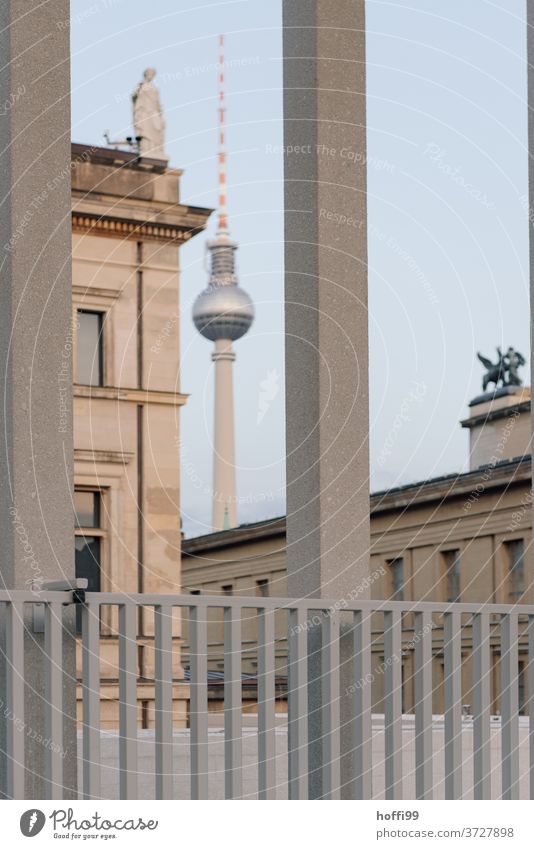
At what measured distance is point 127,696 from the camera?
4.52 metres

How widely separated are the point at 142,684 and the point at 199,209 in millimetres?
11178

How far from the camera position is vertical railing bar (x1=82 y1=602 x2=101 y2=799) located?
447 centimetres

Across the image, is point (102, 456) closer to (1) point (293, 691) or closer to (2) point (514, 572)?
(2) point (514, 572)

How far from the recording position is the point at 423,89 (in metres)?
6.88

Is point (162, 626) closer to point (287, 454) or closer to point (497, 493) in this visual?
point (287, 454)

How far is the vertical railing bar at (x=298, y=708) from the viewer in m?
4.98

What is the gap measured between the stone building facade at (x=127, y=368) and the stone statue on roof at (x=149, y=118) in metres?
0.50

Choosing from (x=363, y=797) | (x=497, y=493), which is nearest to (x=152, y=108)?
(x=497, y=493)

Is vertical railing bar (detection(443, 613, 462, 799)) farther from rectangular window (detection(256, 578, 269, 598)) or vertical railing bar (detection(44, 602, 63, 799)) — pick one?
rectangular window (detection(256, 578, 269, 598))

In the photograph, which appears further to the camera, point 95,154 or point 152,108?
point 152,108

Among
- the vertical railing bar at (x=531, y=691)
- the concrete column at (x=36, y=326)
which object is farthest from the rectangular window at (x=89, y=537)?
the concrete column at (x=36, y=326)

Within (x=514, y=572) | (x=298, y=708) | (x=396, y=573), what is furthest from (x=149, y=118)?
(x=298, y=708)

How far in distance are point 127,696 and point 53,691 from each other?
0.23 metres

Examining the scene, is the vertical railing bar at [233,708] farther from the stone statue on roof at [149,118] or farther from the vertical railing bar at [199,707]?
the stone statue on roof at [149,118]
